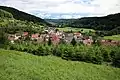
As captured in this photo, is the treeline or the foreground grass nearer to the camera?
the foreground grass

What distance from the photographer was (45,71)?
142 feet

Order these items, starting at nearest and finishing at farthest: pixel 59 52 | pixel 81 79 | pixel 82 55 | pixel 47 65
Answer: pixel 81 79, pixel 47 65, pixel 82 55, pixel 59 52

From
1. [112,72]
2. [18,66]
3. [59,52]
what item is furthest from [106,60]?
[18,66]

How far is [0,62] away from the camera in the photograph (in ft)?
145

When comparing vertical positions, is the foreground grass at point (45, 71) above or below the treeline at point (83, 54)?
above

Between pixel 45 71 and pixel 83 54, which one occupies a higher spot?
pixel 45 71

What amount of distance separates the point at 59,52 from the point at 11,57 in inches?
1807

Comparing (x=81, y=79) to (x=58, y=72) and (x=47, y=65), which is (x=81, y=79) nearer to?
(x=58, y=72)

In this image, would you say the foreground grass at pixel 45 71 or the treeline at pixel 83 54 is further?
the treeline at pixel 83 54

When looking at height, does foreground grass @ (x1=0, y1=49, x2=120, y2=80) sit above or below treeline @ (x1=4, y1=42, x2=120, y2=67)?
above

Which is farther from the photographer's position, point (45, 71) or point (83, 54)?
point (83, 54)

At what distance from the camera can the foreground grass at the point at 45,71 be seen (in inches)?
1526

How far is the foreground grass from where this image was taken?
127ft

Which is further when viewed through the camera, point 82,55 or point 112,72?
point 82,55
